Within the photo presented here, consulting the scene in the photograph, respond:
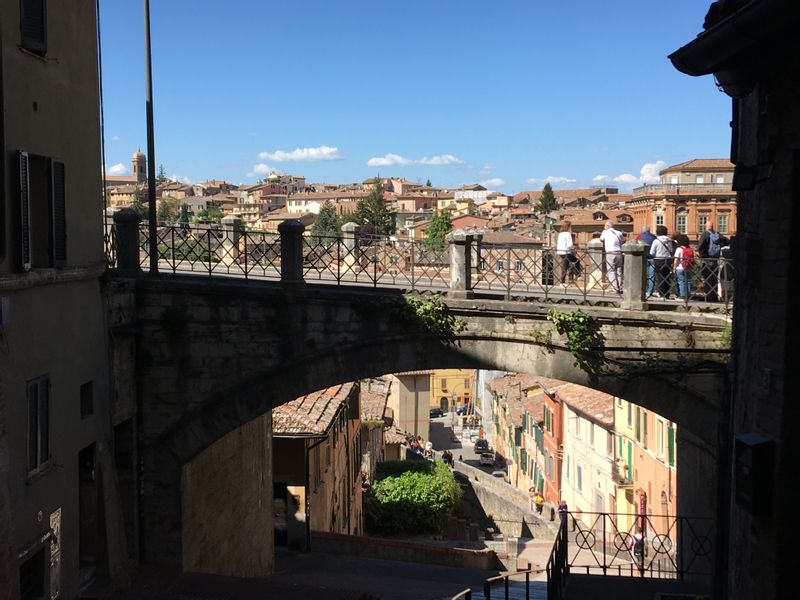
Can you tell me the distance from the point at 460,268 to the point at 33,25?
589cm

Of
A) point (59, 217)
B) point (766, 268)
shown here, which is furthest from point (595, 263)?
point (59, 217)

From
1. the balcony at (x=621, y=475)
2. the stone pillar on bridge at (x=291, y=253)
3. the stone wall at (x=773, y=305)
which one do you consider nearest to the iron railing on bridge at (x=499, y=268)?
the stone pillar on bridge at (x=291, y=253)

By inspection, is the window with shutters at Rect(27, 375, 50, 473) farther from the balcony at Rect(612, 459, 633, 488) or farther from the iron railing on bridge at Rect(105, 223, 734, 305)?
the balcony at Rect(612, 459, 633, 488)

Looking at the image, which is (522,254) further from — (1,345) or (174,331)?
(1,345)

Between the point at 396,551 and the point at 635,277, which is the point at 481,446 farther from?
the point at 635,277

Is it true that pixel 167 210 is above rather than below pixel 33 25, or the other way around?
above

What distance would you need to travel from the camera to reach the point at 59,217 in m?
10.6

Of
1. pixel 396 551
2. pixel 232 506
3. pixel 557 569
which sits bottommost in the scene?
pixel 396 551

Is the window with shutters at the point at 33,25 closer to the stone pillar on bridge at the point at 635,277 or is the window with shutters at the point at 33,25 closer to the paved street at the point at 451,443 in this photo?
the stone pillar on bridge at the point at 635,277

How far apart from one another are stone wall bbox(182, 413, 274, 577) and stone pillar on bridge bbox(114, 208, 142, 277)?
3.03 meters

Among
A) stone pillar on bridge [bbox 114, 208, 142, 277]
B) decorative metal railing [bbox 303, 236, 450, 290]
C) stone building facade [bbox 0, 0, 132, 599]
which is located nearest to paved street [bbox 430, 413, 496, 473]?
decorative metal railing [bbox 303, 236, 450, 290]

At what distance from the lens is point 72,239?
11.0m

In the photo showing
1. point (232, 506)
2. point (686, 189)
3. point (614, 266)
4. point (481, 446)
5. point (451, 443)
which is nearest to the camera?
point (614, 266)

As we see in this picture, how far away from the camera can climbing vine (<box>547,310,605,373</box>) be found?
11.3 meters
